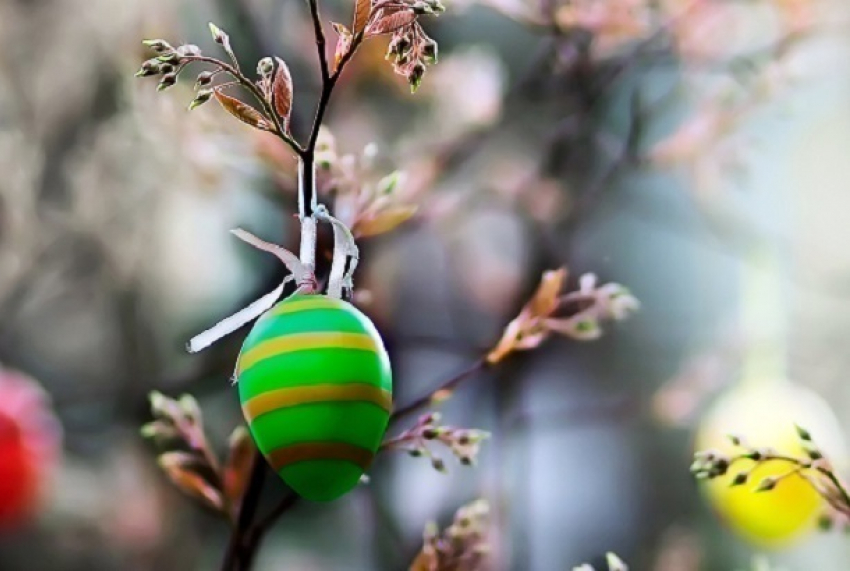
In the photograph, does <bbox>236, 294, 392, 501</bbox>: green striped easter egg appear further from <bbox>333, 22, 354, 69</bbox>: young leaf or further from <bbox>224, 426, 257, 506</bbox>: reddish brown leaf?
<bbox>224, 426, 257, 506</bbox>: reddish brown leaf

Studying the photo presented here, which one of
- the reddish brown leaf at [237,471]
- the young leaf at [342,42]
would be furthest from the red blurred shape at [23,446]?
the young leaf at [342,42]

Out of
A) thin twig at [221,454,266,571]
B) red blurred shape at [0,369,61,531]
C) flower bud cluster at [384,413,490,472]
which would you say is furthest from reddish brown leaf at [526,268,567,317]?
red blurred shape at [0,369,61,531]

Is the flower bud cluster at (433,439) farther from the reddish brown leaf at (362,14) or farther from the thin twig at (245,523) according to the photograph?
the reddish brown leaf at (362,14)

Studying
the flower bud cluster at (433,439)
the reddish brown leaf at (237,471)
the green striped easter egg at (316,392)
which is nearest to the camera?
the green striped easter egg at (316,392)

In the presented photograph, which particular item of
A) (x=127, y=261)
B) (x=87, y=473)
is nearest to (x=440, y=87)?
(x=127, y=261)

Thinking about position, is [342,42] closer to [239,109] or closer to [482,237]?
[239,109]

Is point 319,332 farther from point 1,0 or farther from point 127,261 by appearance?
point 1,0

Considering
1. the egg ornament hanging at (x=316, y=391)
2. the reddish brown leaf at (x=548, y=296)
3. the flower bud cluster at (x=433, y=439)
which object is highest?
the egg ornament hanging at (x=316, y=391)
